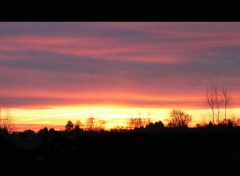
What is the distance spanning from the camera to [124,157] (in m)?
4.71

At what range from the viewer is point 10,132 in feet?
22.5

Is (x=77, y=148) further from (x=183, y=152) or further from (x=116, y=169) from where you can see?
(x=183, y=152)

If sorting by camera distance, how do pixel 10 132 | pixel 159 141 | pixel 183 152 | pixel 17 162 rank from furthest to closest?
pixel 10 132
pixel 159 141
pixel 183 152
pixel 17 162

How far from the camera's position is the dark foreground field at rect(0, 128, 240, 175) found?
448 cm

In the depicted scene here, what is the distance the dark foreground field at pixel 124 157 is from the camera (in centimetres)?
448
